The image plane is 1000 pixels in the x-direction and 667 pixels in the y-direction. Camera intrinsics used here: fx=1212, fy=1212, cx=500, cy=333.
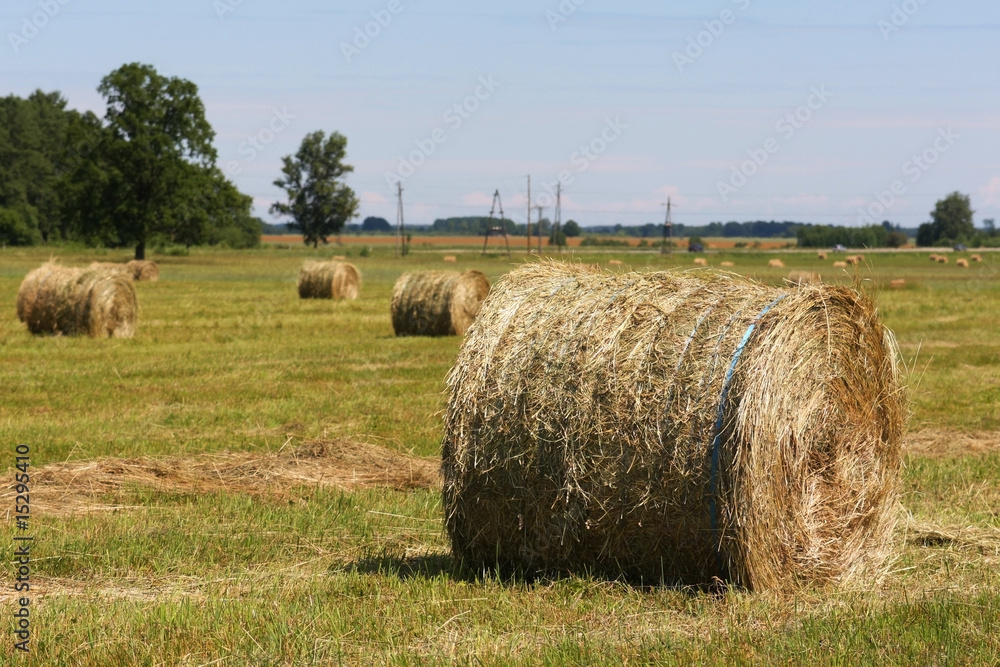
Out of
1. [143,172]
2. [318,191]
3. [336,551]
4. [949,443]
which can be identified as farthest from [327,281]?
[318,191]

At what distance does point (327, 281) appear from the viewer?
3412 centimetres

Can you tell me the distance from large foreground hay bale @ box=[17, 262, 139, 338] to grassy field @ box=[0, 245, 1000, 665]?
18.1 feet

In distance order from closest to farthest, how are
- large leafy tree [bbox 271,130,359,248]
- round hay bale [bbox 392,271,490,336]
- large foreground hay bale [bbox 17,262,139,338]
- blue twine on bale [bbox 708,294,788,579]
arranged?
blue twine on bale [bbox 708,294,788,579], large foreground hay bale [bbox 17,262,139,338], round hay bale [bbox 392,271,490,336], large leafy tree [bbox 271,130,359,248]

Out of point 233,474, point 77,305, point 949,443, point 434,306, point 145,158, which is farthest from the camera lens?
point 145,158

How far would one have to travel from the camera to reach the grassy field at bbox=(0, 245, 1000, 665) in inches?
227

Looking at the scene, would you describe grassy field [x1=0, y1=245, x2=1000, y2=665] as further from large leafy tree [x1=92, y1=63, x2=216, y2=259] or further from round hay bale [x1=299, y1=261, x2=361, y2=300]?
large leafy tree [x1=92, y1=63, x2=216, y2=259]

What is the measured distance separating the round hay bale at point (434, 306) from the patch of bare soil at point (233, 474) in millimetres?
12183

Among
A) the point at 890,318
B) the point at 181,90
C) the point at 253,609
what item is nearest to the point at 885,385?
the point at 253,609

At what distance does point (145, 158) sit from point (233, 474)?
5844 centimetres

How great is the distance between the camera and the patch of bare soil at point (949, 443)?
1159 cm

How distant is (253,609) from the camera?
6.31 m

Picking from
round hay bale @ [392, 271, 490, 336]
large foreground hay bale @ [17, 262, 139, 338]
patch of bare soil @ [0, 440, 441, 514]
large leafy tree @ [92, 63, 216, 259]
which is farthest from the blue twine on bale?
large leafy tree @ [92, 63, 216, 259]

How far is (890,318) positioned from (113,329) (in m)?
16.8

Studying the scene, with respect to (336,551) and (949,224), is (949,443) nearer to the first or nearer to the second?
(336,551)
